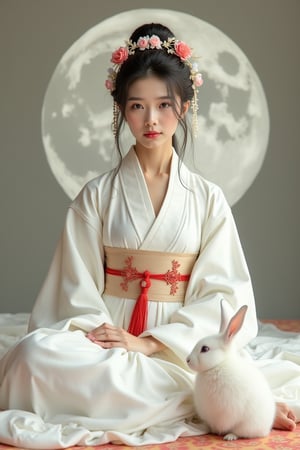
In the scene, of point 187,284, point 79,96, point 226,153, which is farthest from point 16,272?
point 187,284

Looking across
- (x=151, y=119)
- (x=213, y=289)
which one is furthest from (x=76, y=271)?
(x=151, y=119)

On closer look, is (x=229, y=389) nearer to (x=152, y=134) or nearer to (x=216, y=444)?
(x=216, y=444)

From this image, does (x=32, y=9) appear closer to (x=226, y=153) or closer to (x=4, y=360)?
(x=226, y=153)

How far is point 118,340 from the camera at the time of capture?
2836 millimetres

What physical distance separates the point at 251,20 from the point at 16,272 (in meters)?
2.27

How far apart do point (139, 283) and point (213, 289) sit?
0.86 feet

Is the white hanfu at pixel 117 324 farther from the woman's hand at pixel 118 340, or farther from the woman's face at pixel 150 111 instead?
the woman's face at pixel 150 111

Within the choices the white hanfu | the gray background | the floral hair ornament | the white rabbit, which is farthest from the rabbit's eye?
the gray background

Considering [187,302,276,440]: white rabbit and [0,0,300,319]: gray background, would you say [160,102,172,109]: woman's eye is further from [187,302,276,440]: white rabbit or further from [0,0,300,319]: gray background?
[0,0,300,319]: gray background

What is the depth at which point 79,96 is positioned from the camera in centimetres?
560

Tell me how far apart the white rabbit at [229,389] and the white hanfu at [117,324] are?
13cm

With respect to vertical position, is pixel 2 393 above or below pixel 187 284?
below

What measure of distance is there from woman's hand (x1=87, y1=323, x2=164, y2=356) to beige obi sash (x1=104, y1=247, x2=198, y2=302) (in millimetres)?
212

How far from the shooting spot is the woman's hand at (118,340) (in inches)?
111
